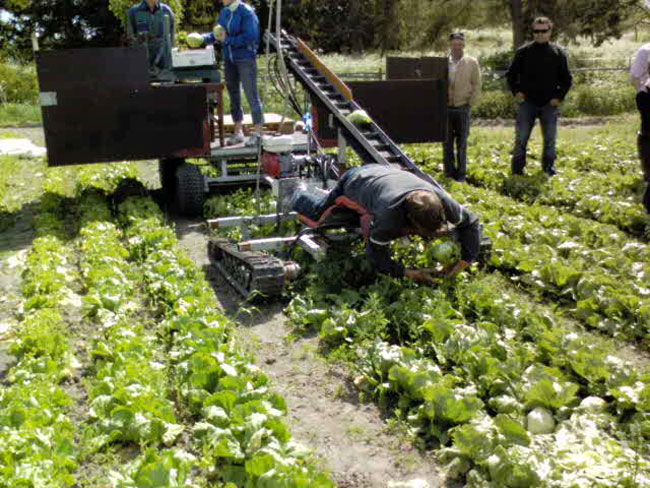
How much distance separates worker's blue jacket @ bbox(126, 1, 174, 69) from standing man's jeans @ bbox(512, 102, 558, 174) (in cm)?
475

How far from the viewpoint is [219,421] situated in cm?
375

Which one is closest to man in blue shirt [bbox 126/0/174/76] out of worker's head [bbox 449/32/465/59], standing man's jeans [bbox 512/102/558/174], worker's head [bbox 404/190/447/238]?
worker's head [bbox 449/32/465/59]

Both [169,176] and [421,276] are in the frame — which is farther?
[169,176]

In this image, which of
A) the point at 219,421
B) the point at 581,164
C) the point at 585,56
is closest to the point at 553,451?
the point at 219,421

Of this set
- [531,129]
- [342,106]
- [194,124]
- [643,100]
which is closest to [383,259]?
[342,106]

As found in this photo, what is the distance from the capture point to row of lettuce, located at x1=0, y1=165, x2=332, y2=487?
3332 mm

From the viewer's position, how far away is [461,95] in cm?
1062

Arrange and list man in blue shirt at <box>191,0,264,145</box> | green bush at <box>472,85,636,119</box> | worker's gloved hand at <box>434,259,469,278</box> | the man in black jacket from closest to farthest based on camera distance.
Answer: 1. worker's gloved hand at <box>434,259,469,278</box>
2. man in blue shirt at <box>191,0,264,145</box>
3. the man in black jacket
4. green bush at <box>472,85,636,119</box>

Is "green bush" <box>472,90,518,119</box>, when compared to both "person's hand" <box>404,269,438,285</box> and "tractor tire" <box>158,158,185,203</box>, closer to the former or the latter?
"tractor tire" <box>158,158,185,203</box>

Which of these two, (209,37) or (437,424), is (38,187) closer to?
(209,37)

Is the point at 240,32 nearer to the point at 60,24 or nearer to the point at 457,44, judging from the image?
the point at 457,44

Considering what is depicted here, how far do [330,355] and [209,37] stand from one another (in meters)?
5.89

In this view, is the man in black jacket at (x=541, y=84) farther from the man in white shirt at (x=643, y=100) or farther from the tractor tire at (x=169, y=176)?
the tractor tire at (x=169, y=176)

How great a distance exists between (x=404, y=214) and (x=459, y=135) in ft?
18.4
